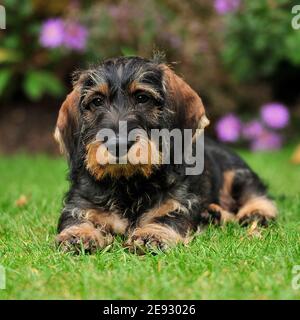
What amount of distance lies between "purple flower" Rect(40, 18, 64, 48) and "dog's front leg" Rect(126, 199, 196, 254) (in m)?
7.02

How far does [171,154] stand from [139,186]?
14.0 inches

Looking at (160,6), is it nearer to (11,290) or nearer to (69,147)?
(69,147)

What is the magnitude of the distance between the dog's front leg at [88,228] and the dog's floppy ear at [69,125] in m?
0.56

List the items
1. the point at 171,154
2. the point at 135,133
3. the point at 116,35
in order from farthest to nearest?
the point at 116,35 < the point at 171,154 < the point at 135,133

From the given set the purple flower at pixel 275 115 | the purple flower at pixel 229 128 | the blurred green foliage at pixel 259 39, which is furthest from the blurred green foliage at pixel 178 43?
the purple flower at pixel 275 115

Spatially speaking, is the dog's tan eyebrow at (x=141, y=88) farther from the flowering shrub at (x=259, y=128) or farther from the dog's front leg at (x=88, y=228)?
the flowering shrub at (x=259, y=128)

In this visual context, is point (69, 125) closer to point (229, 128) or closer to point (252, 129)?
point (229, 128)

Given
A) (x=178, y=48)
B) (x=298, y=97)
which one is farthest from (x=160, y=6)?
(x=298, y=97)

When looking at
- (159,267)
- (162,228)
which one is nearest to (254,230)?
(162,228)

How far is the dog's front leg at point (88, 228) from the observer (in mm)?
4852

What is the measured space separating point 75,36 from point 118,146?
24.8ft

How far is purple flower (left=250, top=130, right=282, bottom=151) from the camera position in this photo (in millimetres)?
11931

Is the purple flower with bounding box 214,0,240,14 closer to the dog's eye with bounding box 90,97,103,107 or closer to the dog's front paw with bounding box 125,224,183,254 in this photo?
the dog's eye with bounding box 90,97,103,107

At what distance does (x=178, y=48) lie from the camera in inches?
457
